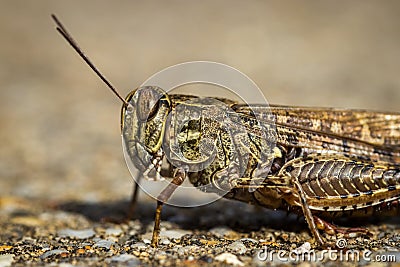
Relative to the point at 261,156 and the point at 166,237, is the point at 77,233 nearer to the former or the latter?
the point at 166,237

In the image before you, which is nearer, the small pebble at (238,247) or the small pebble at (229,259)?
the small pebble at (229,259)

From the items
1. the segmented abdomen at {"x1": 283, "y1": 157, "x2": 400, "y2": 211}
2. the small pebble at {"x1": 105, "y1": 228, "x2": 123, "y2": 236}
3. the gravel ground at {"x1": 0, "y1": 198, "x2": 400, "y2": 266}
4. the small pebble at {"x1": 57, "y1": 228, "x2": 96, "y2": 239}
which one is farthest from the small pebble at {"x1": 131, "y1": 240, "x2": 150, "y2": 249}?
the segmented abdomen at {"x1": 283, "y1": 157, "x2": 400, "y2": 211}

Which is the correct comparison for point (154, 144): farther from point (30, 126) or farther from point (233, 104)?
point (30, 126)

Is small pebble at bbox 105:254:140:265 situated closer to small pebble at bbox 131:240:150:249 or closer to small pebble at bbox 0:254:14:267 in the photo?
small pebble at bbox 131:240:150:249

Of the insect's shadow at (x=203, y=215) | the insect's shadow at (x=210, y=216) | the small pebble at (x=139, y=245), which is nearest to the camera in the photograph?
the small pebble at (x=139, y=245)

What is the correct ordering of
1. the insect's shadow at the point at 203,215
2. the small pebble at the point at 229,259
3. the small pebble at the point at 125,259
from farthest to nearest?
1. the insect's shadow at the point at 203,215
2. the small pebble at the point at 125,259
3. the small pebble at the point at 229,259

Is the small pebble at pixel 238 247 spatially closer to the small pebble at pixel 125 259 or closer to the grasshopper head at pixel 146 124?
the small pebble at pixel 125 259

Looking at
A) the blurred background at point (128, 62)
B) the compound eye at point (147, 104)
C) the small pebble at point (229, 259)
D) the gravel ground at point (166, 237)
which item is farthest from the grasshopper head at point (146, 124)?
the blurred background at point (128, 62)
